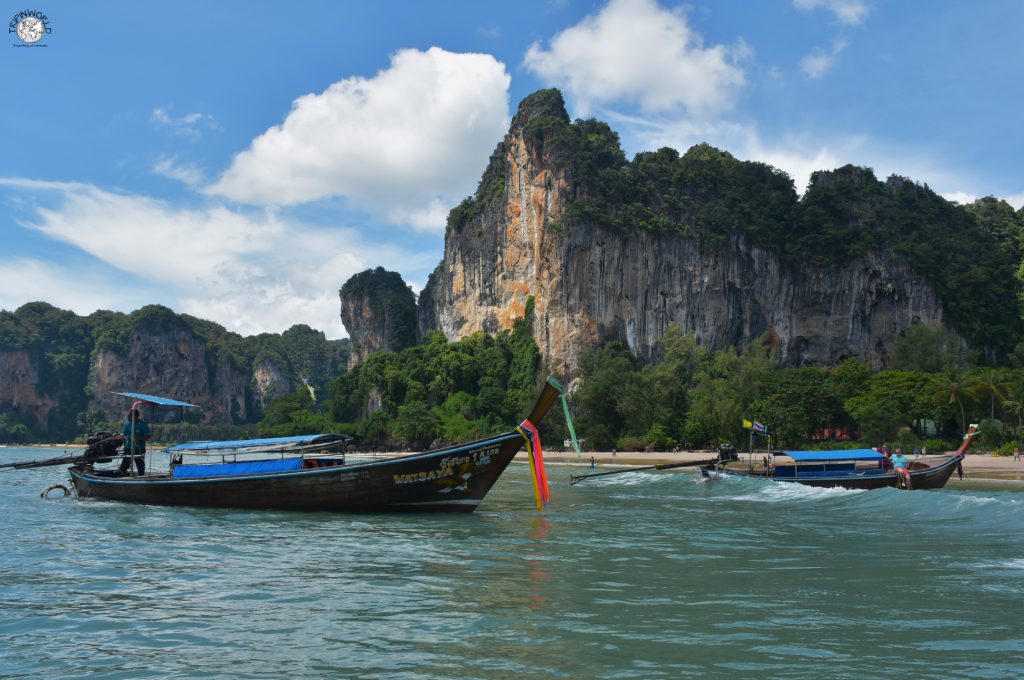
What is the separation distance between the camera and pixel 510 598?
8844 mm

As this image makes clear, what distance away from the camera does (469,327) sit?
3666 inches

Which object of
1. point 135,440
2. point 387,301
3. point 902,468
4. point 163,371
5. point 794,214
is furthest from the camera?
point 163,371

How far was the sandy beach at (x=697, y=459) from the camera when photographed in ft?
97.5

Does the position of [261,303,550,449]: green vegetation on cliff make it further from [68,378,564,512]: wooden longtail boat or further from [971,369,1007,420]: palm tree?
[68,378,564,512]: wooden longtail boat

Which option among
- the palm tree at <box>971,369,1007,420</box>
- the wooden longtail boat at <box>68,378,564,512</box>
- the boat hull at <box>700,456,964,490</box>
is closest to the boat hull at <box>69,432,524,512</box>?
the wooden longtail boat at <box>68,378,564,512</box>

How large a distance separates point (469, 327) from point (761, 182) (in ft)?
125

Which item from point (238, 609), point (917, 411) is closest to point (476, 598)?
point (238, 609)

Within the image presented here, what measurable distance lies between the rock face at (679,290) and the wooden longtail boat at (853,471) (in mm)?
46911

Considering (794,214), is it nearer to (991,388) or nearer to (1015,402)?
(991,388)

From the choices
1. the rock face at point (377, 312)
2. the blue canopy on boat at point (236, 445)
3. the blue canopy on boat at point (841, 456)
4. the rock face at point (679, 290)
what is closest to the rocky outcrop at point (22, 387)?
the rock face at point (377, 312)

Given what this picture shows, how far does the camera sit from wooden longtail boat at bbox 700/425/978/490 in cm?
2473

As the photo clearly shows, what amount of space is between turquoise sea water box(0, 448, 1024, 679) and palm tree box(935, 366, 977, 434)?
1224 inches

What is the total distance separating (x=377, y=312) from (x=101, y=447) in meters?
91.9

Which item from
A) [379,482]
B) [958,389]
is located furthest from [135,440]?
[958,389]
